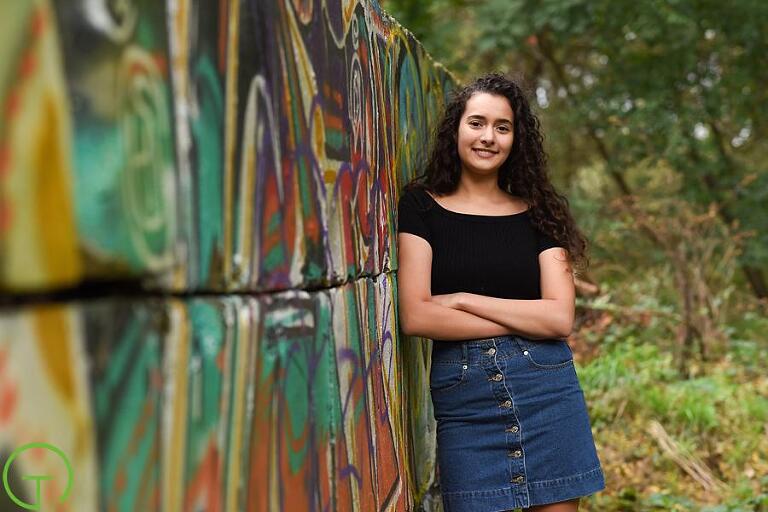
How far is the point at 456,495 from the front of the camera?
3182 mm

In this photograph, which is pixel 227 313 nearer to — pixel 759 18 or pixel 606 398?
pixel 606 398

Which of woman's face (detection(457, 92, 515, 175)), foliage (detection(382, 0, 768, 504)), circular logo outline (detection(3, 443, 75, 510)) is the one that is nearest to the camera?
circular logo outline (detection(3, 443, 75, 510))

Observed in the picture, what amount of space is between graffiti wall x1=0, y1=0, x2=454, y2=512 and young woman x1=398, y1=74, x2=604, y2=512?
801 mm

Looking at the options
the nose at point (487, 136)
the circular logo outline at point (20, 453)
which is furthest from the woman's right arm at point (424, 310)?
the circular logo outline at point (20, 453)

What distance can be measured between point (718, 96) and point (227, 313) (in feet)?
36.0

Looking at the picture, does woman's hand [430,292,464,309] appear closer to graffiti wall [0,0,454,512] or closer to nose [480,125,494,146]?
nose [480,125,494,146]

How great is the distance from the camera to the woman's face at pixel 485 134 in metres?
3.35

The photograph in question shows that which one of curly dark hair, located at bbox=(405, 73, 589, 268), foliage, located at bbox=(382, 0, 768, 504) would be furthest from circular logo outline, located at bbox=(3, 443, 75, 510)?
foliage, located at bbox=(382, 0, 768, 504)

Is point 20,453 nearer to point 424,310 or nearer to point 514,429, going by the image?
point 424,310

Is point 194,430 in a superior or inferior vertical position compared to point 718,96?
inferior

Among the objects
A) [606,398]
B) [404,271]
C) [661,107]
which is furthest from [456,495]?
[661,107]

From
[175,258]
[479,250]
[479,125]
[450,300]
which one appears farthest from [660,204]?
[175,258]

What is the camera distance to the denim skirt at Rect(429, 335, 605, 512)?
3.11 meters

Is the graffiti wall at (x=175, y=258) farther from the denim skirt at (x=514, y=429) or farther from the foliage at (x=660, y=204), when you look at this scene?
the foliage at (x=660, y=204)
